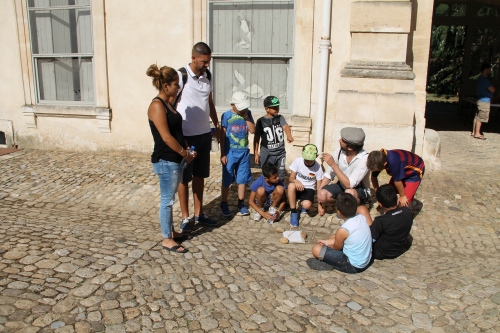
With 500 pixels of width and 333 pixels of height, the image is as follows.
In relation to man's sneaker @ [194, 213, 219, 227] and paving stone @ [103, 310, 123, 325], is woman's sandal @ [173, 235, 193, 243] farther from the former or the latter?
paving stone @ [103, 310, 123, 325]

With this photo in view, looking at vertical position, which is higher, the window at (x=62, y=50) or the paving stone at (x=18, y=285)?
the window at (x=62, y=50)

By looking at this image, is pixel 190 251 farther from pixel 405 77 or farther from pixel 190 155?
pixel 405 77

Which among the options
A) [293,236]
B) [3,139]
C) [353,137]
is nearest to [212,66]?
[353,137]

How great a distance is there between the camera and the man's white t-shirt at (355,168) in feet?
17.1

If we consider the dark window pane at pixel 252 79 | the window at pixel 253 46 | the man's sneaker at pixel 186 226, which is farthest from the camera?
the dark window pane at pixel 252 79

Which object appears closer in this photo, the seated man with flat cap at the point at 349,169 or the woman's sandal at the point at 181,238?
the woman's sandal at the point at 181,238

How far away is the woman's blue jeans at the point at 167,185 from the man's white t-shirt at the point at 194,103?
2.23 feet

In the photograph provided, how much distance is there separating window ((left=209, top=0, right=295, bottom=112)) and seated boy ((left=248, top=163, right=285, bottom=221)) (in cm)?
235

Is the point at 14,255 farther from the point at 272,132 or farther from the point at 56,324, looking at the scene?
the point at 272,132

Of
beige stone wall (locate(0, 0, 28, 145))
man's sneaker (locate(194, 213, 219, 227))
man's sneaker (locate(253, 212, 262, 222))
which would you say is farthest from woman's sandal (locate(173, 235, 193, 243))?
beige stone wall (locate(0, 0, 28, 145))

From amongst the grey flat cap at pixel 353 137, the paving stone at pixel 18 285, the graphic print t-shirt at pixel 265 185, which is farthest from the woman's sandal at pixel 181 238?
the grey flat cap at pixel 353 137

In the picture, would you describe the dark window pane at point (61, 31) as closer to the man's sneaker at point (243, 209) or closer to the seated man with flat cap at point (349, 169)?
the man's sneaker at point (243, 209)

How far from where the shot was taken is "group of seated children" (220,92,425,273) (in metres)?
4.57

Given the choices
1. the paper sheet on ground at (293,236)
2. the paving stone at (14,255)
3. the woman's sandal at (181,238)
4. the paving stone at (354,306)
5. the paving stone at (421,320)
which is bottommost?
the paving stone at (421,320)
